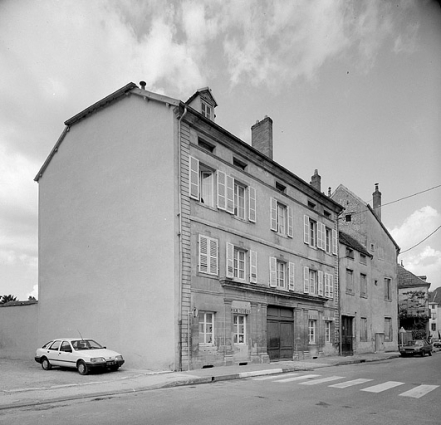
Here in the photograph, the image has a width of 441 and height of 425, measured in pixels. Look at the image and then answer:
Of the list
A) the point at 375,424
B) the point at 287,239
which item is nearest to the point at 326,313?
the point at 287,239

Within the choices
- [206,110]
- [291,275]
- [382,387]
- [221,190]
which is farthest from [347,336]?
[382,387]

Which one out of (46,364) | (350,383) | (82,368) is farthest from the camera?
(46,364)

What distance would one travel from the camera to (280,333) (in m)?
22.2

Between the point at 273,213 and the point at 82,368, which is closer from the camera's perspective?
the point at 82,368

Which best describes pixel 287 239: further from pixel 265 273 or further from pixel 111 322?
pixel 111 322

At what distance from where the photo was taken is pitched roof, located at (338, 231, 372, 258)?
31219mm

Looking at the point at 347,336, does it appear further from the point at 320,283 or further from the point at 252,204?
the point at 252,204

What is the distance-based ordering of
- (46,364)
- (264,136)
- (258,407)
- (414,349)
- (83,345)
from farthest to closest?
1. (414,349)
2. (264,136)
3. (46,364)
4. (83,345)
5. (258,407)

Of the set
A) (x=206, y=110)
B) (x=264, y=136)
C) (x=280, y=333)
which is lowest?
(x=280, y=333)

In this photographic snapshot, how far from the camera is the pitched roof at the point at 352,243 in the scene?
102 ft

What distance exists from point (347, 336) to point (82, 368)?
20.5 metres

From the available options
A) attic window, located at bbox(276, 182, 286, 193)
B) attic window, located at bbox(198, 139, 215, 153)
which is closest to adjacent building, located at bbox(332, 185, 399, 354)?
attic window, located at bbox(276, 182, 286, 193)

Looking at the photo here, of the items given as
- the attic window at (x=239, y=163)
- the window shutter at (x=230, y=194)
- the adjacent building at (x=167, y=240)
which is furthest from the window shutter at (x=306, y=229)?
the window shutter at (x=230, y=194)

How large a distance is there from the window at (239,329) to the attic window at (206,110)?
8.96 meters
